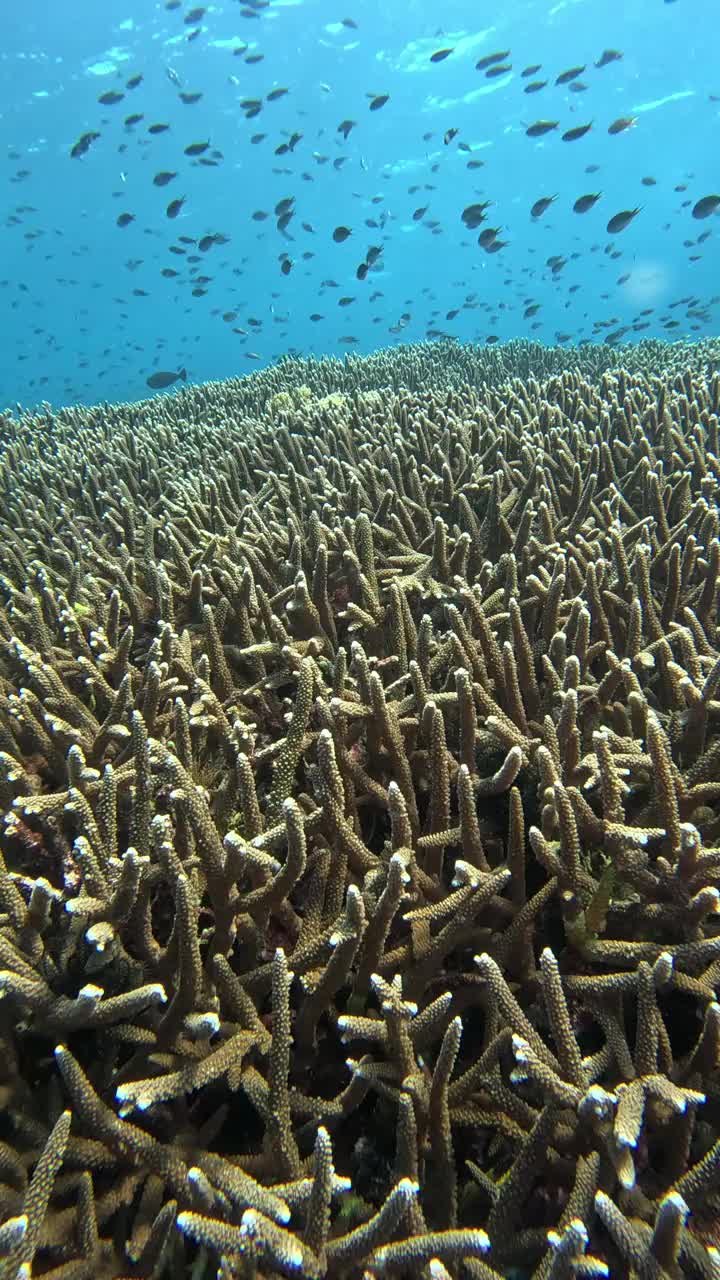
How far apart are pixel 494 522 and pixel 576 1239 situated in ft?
10.0

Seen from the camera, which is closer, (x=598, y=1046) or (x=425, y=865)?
(x=598, y=1046)

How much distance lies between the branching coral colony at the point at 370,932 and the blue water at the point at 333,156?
1232 cm

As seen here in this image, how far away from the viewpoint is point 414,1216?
4.19ft

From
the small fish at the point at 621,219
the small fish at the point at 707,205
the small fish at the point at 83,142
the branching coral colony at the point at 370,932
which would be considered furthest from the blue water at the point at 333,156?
the branching coral colony at the point at 370,932

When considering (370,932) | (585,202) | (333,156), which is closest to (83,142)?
(585,202)

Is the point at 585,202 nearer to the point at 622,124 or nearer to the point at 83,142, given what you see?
the point at 622,124

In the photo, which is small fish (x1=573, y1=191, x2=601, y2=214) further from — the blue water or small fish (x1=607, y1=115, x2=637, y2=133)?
the blue water

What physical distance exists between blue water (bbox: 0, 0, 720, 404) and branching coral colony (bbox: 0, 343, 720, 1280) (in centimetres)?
1232

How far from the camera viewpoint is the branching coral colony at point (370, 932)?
135 cm

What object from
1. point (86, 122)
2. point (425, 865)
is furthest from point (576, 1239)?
point (86, 122)

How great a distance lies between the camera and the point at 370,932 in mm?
1713

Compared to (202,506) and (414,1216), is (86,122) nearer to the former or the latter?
(202,506)

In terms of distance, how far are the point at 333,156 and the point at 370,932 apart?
94458 millimetres

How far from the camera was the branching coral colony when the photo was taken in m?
1.35
